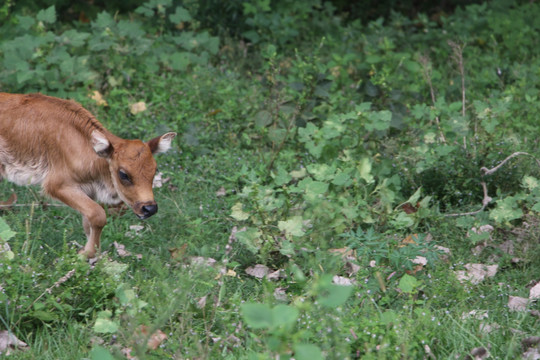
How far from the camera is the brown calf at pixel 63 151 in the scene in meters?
5.70

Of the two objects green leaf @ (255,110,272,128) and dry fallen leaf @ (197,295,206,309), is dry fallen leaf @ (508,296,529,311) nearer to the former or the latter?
dry fallen leaf @ (197,295,206,309)

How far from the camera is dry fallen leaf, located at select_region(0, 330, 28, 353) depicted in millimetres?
4172

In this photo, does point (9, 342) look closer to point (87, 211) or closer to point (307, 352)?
point (87, 211)

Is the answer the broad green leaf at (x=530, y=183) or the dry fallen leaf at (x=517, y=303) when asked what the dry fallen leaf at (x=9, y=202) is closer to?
the dry fallen leaf at (x=517, y=303)

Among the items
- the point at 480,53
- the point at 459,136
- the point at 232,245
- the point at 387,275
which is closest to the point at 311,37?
the point at 480,53

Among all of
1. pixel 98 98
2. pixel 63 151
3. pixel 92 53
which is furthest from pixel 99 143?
pixel 92 53

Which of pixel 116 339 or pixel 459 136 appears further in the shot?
pixel 459 136

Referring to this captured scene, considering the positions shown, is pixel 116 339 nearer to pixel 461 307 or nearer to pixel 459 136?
pixel 461 307

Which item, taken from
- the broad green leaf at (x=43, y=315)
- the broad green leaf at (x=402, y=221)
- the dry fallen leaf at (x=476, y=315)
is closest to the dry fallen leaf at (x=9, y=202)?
the broad green leaf at (x=43, y=315)

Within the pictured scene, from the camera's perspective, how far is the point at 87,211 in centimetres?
556

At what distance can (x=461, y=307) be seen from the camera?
467cm

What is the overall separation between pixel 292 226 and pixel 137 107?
332cm

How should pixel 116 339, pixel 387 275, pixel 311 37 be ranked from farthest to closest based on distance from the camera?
pixel 311 37, pixel 387 275, pixel 116 339

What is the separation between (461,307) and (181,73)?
5149mm
